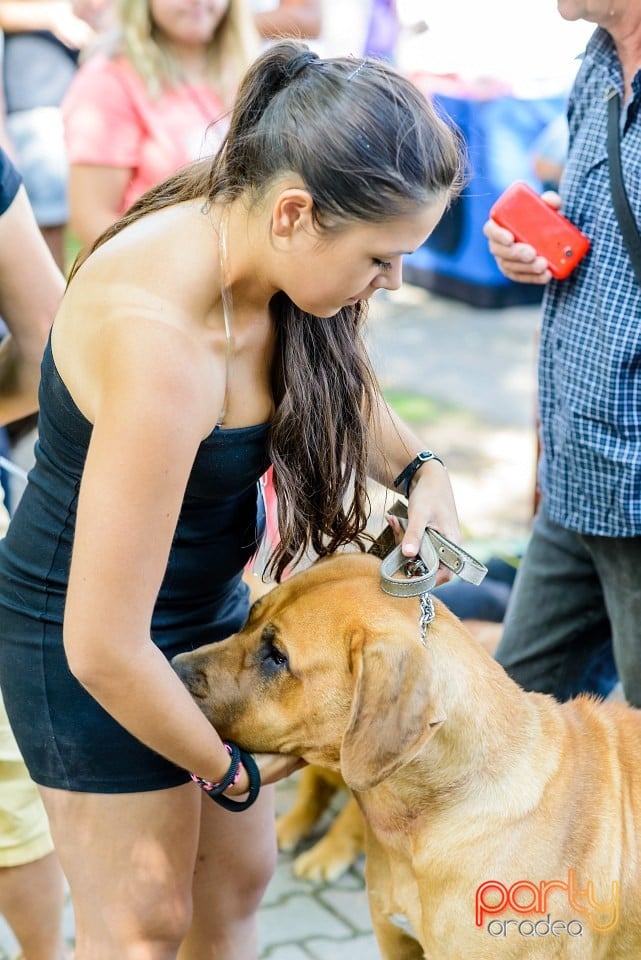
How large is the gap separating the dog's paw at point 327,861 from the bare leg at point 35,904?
1.09 m

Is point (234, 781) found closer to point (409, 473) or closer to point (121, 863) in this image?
Result: point (121, 863)

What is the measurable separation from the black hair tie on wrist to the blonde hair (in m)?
3.13

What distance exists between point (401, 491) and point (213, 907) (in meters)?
1.06

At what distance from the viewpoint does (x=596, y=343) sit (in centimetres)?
295

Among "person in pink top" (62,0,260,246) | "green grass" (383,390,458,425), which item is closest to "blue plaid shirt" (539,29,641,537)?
"person in pink top" (62,0,260,246)

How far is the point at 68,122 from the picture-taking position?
478 centimetres

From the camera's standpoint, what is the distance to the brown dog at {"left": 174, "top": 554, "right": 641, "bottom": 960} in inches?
91.4

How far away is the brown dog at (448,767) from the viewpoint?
2.32 m

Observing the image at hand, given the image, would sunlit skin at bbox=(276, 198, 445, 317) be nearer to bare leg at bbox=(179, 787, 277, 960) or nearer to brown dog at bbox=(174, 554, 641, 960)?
brown dog at bbox=(174, 554, 641, 960)

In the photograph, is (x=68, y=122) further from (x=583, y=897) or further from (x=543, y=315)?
(x=583, y=897)

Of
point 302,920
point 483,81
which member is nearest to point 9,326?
point 302,920

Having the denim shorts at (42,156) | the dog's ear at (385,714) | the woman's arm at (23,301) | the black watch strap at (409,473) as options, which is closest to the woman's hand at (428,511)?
the black watch strap at (409,473)

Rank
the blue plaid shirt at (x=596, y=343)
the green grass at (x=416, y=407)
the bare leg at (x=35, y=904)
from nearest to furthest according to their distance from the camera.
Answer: the blue plaid shirt at (x=596, y=343) → the bare leg at (x=35, y=904) → the green grass at (x=416, y=407)

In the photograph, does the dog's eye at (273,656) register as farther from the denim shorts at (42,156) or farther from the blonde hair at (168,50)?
the denim shorts at (42,156)
